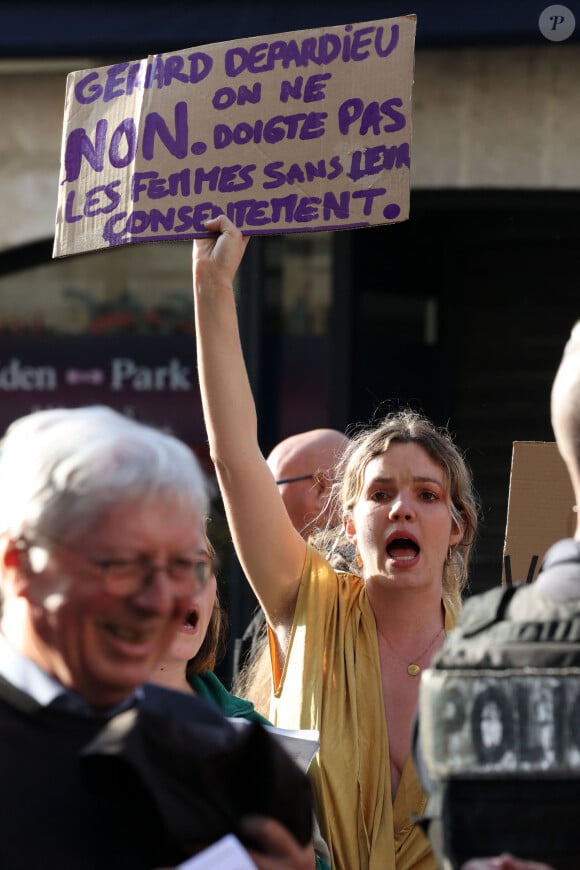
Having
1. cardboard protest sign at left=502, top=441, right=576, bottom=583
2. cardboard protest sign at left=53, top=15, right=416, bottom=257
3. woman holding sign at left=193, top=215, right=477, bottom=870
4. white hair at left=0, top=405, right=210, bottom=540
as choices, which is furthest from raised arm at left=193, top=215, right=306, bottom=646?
white hair at left=0, top=405, right=210, bottom=540

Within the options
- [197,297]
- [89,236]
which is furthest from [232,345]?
[89,236]

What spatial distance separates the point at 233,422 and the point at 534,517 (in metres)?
0.67

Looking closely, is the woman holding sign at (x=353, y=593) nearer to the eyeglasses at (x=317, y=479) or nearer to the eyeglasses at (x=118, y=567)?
the eyeglasses at (x=317, y=479)

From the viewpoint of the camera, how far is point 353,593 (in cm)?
308

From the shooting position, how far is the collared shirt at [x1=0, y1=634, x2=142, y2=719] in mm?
1615

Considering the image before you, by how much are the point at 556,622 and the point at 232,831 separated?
45 cm

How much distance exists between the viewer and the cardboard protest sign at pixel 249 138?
9.40 feet

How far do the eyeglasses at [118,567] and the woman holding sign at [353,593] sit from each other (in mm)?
1187

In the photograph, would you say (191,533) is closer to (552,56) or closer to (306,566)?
(306,566)

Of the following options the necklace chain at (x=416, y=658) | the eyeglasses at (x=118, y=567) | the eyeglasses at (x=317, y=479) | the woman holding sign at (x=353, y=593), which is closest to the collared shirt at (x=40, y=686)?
the eyeglasses at (x=118, y=567)

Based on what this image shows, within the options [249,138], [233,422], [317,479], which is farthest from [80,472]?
[317,479]

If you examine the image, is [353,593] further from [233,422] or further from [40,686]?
[40,686]

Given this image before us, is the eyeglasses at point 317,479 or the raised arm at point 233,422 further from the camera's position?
the eyeglasses at point 317,479

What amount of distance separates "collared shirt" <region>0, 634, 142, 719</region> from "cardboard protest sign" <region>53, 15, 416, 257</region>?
1.42 metres
